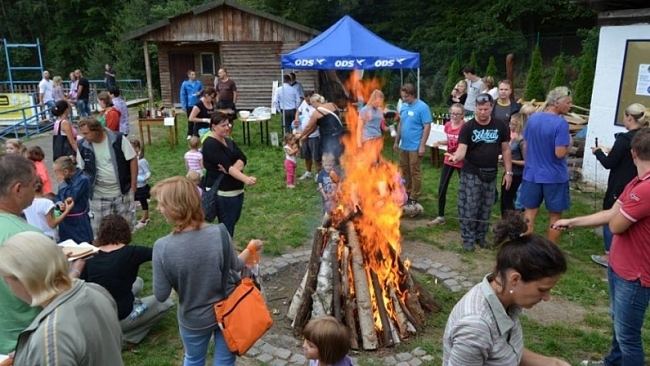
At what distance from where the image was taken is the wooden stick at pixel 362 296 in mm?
4668

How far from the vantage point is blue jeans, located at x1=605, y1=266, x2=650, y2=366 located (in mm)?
3545

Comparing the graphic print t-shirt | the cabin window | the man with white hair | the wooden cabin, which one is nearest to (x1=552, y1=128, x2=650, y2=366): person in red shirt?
the graphic print t-shirt

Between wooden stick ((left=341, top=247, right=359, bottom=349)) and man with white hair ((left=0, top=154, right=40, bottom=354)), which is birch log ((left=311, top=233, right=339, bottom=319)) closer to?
wooden stick ((left=341, top=247, right=359, bottom=349))

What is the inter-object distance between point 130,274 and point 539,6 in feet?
84.5

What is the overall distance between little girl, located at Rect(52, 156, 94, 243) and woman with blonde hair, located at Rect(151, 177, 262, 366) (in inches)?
103

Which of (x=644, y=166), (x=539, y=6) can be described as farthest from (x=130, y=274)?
(x=539, y=6)

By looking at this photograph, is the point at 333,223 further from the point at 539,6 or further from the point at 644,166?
the point at 539,6

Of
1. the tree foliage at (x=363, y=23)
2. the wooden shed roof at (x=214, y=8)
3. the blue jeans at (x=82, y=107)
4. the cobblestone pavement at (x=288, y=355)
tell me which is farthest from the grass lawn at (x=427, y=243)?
the tree foliage at (x=363, y=23)

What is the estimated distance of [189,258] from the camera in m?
3.24

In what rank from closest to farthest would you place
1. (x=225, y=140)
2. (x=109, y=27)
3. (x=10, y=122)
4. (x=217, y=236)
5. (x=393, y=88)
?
1. (x=217, y=236)
2. (x=225, y=140)
3. (x=10, y=122)
4. (x=393, y=88)
5. (x=109, y=27)

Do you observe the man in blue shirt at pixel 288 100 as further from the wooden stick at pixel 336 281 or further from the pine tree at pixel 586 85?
the wooden stick at pixel 336 281

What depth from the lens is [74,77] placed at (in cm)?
1848

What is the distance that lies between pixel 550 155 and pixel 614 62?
3841 mm

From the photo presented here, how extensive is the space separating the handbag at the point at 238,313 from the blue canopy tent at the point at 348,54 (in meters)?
9.75
